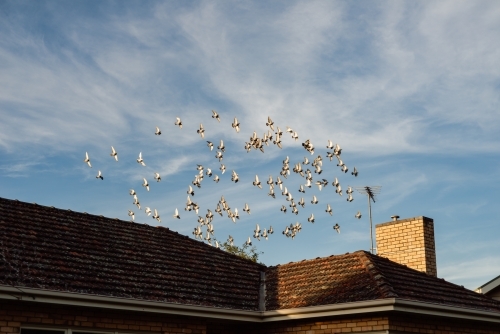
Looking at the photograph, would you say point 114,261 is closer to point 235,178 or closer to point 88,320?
point 88,320

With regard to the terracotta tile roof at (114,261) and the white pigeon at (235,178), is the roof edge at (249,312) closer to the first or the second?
the terracotta tile roof at (114,261)

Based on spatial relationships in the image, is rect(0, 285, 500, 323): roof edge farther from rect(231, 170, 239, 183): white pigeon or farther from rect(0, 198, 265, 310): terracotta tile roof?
rect(231, 170, 239, 183): white pigeon

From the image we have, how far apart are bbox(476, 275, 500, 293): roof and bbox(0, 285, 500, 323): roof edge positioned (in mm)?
4095

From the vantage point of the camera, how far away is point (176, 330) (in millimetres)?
12289

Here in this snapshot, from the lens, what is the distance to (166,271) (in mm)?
13789

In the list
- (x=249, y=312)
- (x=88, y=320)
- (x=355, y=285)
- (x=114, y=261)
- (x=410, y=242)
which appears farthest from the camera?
(x=410, y=242)

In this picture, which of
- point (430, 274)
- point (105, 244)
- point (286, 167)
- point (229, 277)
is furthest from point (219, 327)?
point (286, 167)

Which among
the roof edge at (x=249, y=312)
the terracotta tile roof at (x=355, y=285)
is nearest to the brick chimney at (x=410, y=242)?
the terracotta tile roof at (x=355, y=285)

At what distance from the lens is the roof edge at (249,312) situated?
10398 mm

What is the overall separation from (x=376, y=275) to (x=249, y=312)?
8.54ft

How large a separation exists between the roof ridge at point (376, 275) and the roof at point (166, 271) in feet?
0.07

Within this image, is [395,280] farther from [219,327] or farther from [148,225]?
[148,225]

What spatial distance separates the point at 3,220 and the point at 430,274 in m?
9.92

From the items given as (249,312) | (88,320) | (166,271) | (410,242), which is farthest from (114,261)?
(410,242)
